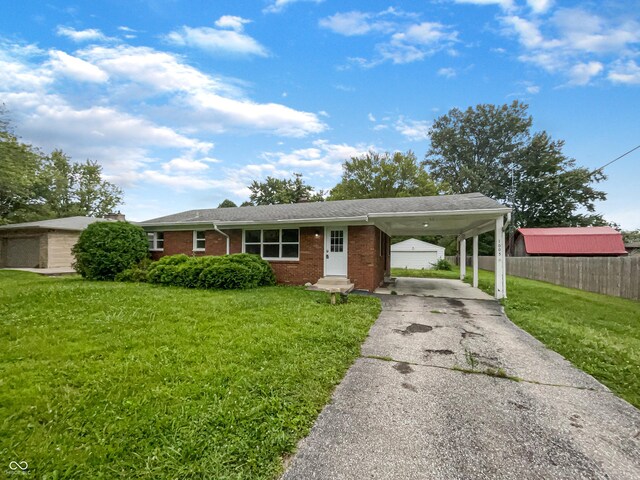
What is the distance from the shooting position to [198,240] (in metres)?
13.2

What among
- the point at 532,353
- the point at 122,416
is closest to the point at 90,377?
the point at 122,416

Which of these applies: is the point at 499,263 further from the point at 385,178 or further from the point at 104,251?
the point at 385,178

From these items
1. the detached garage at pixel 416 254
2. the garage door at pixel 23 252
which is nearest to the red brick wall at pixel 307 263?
the garage door at pixel 23 252

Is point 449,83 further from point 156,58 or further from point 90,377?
point 90,377

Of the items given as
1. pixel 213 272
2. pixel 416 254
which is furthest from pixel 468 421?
pixel 416 254

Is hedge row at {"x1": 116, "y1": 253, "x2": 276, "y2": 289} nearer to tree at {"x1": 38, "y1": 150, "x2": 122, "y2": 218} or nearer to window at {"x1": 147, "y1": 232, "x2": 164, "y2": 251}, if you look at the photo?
window at {"x1": 147, "y1": 232, "x2": 164, "y2": 251}

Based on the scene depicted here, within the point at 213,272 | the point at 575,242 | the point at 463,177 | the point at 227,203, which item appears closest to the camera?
the point at 213,272

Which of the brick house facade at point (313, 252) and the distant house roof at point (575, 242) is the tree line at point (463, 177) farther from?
the brick house facade at point (313, 252)

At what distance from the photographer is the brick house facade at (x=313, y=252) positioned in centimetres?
1032

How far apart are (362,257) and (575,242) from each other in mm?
21755

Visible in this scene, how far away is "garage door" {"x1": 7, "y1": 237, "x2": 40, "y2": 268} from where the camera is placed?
57.3ft

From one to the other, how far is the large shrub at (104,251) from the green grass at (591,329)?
13.3 m

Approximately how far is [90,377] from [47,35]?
36.7 feet

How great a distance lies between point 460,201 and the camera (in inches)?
410
